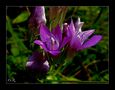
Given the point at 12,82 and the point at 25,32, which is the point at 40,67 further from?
the point at 25,32

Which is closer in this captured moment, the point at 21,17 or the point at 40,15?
the point at 40,15

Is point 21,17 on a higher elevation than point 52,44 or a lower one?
higher

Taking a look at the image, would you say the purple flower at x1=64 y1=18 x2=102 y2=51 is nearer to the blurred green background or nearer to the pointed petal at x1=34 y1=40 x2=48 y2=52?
the pointed petal at x1=34 y1=40 x2=48 y2=52

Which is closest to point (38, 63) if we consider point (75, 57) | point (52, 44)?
point (52, 44)

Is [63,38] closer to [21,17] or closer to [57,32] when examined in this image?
[57,32]

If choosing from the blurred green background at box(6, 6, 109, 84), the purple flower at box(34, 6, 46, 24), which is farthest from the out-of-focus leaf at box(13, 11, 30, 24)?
the purple flower at box(34, 6, 46, 24)

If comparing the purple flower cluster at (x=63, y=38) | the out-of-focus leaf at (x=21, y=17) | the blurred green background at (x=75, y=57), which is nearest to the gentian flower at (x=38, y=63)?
the purple flower cluster at (x=63, y=38)
